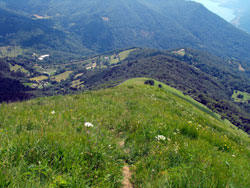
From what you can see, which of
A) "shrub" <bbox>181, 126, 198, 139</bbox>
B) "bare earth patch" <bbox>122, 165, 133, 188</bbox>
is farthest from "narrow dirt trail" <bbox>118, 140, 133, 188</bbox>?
"shrub" <bbox>181, 126, 198, 139</bbox>

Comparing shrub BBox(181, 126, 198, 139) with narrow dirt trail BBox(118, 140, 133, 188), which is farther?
shrub BBox(181, 126, 198, 139)

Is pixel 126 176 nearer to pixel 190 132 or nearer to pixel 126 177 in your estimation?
pixel 126 177

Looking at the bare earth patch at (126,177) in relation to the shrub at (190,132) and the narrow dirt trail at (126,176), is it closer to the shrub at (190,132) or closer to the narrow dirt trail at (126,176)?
the narrow dirt trail at (126,176)

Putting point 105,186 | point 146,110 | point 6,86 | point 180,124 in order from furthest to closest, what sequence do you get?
point 6,86, point 146,110, point 180,124, point 105,186

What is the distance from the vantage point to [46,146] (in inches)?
156

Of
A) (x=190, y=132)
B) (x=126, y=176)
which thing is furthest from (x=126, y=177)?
(x=190, y=132)

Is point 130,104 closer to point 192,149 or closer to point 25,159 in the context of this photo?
point 192,149

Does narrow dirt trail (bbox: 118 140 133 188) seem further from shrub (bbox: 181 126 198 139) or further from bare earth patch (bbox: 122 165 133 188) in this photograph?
shrub (bbox: 181 126 198 139)

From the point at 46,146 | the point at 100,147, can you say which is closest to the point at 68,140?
the point at 46,146

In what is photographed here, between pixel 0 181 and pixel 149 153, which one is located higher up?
pixel 0 181

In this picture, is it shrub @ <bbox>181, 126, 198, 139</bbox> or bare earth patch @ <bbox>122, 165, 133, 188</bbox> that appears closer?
bare earth patch @ <bbox>122, 165, 133, 188</bbox>

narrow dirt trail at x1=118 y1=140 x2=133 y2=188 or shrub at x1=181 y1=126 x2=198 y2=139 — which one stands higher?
narrow dirt trail at x1=118 y1=140 x2=133 y2=188

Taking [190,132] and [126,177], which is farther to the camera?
[190,132]

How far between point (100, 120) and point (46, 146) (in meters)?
3.79
